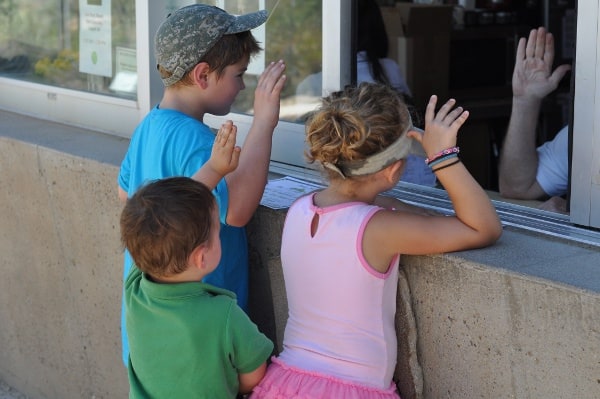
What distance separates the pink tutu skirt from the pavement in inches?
102

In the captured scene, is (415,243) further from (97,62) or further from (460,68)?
(460,68)

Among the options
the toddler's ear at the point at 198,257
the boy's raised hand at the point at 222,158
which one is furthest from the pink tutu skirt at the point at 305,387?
the boy's raised hand at the point at 222,158

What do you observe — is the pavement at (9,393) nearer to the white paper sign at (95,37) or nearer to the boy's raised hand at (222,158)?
the white paper sign at (95,37)

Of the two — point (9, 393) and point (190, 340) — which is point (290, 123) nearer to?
point (190, 340)

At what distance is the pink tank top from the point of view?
244 centimetres

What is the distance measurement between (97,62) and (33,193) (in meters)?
0.90

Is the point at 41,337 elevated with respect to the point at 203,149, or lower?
lower

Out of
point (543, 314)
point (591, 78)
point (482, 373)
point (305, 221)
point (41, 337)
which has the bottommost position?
point (41, 337)

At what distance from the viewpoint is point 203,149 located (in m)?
2.71

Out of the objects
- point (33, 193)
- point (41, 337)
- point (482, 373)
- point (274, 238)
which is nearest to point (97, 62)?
point (33, 193)

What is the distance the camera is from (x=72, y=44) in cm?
511

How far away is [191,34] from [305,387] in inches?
39.6

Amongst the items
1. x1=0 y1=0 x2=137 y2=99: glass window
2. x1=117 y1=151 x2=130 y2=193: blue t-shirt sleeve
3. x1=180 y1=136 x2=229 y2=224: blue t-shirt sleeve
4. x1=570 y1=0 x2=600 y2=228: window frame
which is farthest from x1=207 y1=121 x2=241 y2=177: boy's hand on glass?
x1=0 y1=0 x2=137 y2=99: glass window

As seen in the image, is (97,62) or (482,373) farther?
(97,62)
